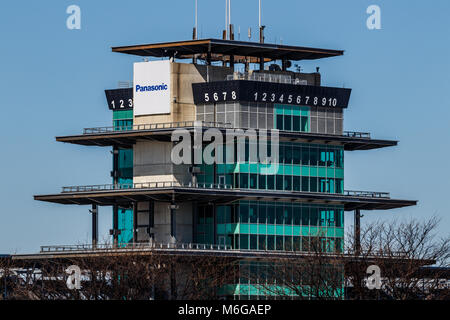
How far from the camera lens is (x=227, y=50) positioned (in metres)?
162

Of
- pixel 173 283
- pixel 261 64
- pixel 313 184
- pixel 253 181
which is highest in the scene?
pixel 261 64

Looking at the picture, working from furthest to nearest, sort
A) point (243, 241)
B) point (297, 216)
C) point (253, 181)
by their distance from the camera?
point (297, 216) → point (253, 181) → point (243, 241)

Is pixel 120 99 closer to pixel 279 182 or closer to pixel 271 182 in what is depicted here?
pixel 271 182

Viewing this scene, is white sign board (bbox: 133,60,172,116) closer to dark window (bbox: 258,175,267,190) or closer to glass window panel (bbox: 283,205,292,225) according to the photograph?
dark window (bbox: 258,175,267,190)

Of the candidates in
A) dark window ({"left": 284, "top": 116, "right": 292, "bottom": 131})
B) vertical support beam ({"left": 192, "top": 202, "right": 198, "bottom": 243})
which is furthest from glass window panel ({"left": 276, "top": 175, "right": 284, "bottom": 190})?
vertical support beam ({"left": 192, "top": 202, "right": 198, "bottom": 243})

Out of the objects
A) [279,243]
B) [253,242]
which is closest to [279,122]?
[279,243]

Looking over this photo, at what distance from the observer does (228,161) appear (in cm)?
15975

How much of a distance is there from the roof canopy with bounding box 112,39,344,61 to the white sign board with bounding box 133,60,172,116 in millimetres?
2259

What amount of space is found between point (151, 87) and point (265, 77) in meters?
14.7
